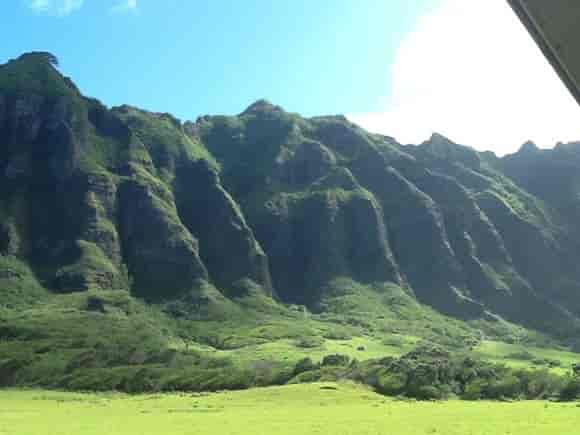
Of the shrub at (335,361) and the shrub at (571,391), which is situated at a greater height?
the shrub at (335,361)

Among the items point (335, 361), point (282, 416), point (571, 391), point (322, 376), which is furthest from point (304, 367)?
point (282, 416)

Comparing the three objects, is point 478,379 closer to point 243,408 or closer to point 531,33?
point 243,408

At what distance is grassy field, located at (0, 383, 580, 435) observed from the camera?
69.3m

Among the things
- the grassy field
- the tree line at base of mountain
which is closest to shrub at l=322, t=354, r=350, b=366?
the tree line at base of mountain

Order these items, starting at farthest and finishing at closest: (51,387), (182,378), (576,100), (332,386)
Result: (51,387), (182,378), (332,386), (576,100)

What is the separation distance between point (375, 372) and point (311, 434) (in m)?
67.7

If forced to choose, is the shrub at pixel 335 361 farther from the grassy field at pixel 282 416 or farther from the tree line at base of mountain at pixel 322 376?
the grassy field at pixel 282 416

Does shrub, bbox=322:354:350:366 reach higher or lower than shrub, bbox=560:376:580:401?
higher

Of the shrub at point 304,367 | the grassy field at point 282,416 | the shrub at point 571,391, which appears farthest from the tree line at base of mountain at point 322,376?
the grassy field at point 282,416

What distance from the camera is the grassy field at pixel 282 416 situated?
Result: 6931cm

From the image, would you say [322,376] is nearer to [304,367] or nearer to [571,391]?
[304,367]

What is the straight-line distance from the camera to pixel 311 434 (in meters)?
65.1

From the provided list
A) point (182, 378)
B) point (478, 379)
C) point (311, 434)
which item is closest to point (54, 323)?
point (182, 378)

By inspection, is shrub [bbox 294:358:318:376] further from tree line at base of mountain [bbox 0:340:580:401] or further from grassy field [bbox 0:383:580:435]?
grassy field [bbox 0:383:580:435]
